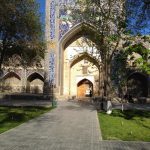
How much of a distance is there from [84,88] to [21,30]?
20.7m

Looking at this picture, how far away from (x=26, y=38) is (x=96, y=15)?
460 cm

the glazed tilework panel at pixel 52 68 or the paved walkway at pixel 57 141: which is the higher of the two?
the glazed tilework panel at pixel 52 68

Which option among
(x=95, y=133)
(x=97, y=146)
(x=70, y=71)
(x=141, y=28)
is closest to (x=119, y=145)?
(x=97, y=146)

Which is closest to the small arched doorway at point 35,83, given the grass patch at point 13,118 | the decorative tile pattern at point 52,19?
the decorative tile pattern at point 52,19

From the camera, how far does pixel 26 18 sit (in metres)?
22.5

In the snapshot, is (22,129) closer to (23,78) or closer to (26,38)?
(26,38)

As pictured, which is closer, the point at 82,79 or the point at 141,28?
the point at 141,28

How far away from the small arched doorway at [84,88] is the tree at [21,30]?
17.5 meters

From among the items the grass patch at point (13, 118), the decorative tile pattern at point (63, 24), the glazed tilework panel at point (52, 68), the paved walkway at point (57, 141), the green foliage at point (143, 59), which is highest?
the decorative tile pattern at point (63, 24)

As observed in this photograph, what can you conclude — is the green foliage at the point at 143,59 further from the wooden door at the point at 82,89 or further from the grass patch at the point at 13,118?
the wooden door at the point at 82,89

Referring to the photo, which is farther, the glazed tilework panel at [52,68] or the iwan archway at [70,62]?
the iwan archway at [70,62]

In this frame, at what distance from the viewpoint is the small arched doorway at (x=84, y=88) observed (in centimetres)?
4272

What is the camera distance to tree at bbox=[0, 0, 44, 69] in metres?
21.3

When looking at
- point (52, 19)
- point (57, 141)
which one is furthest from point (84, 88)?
point (57, 141)
